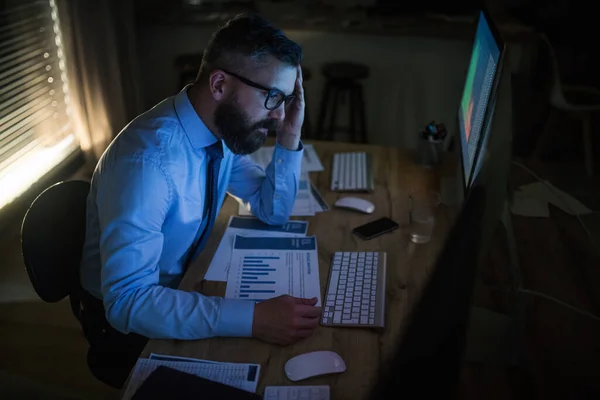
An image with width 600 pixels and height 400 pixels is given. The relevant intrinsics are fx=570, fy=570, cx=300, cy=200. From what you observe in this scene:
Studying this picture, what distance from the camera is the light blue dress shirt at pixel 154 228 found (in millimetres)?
1179

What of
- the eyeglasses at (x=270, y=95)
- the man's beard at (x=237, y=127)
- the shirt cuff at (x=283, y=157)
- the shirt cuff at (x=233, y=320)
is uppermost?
the eyeglasses at (x=270, y=95)

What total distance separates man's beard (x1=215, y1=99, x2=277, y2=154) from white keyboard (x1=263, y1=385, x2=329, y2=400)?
24.8 inches

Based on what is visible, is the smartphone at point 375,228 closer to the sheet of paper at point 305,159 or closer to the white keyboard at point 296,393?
the sheet of paper at point 305,159

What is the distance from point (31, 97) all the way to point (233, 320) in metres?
2.40

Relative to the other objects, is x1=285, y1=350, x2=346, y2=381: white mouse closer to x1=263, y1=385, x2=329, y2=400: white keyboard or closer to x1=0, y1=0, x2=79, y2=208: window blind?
x1=263, y1=385, x2=329, y2=400: white keyboard

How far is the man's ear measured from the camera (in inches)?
53.2

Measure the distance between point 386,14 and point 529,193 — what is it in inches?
55.6

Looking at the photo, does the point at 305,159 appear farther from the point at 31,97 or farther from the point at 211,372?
the point at 31,97

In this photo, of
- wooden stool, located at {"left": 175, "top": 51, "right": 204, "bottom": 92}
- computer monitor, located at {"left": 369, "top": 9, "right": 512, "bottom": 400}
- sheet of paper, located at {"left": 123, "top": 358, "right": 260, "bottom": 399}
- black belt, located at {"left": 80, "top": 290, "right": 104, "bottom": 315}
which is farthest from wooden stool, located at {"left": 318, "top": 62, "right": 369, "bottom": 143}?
computer monitor, located at {"left": 369, "top": 9, "right": 512, "bottom": 400}

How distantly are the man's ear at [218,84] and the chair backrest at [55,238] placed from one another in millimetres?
453

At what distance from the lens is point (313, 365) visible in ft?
3.67

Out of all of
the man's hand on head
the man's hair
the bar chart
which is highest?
the man's hair

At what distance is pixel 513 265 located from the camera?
275cm

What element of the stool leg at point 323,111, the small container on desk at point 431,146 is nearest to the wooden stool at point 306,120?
the stool leg at point 323,111
